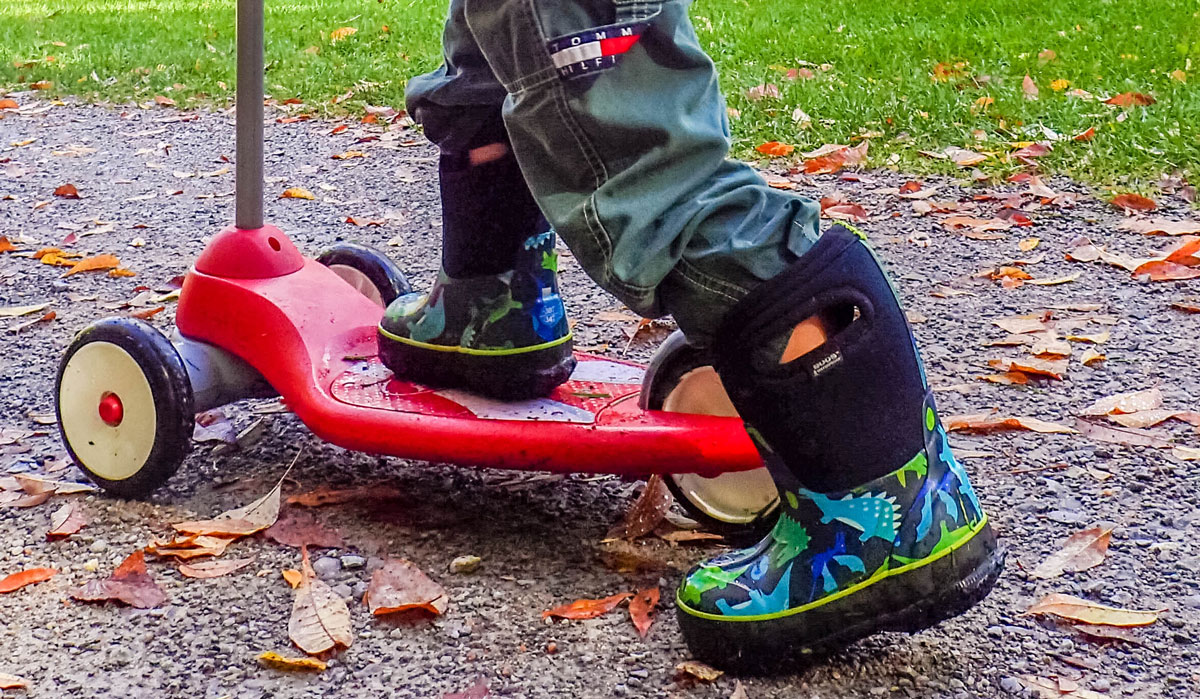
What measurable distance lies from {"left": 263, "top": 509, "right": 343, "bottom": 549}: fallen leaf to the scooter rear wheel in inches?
20.4

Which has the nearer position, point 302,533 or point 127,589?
point 127,589

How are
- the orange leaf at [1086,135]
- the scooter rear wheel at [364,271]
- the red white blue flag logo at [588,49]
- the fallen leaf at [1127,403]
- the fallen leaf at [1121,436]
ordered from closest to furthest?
the red white blue flag logo at [588,49], the fallen leaf at [1121,436], the fallen leaf at [1127,403], the scooter rear wheel at [364,271], the orange leaf at [1086,135]

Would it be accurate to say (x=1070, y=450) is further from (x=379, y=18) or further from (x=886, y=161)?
(x=379, y=18)

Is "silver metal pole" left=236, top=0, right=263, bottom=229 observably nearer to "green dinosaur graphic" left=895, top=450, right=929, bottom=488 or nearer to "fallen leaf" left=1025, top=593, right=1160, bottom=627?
"green dinosaur graphic" left=895, top=450, right=929, bottom=488

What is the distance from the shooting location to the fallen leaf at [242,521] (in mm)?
1559

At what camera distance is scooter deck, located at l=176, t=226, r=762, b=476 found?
1.43m

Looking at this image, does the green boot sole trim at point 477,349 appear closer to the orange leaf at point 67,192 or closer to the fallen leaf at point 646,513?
the fallen leaf at point 646,513

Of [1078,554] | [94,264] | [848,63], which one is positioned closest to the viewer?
[1078,554]

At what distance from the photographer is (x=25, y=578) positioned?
1475 mm

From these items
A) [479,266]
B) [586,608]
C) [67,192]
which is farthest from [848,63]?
[586,608]

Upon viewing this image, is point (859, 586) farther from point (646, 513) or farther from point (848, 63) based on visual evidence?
point (848, 63)

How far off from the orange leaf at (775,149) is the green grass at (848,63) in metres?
0.04

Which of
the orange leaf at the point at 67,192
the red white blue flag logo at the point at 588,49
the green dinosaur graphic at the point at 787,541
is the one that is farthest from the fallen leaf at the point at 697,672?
the orange leaf at the point at 67,192

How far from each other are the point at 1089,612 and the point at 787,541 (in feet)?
1.20
